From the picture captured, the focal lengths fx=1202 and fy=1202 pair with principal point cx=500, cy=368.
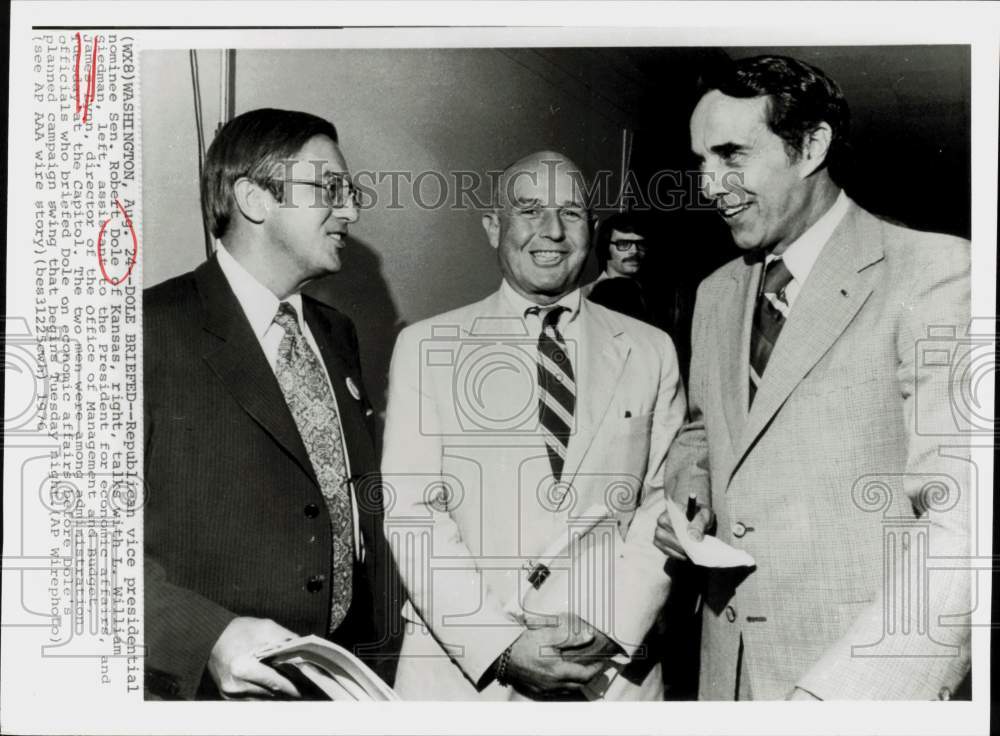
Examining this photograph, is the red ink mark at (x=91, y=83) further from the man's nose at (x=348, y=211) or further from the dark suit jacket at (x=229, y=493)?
the man's nose at (x=348, y=211)

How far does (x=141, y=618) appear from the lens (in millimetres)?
2711

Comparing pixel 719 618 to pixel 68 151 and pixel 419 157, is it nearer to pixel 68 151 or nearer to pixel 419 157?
pixel 419 157

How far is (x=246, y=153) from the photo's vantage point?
269 cm

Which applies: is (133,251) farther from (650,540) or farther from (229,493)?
(650,540)

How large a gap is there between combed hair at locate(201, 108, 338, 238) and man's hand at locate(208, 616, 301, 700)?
0.87 metres

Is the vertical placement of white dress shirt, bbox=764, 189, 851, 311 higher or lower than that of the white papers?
higher

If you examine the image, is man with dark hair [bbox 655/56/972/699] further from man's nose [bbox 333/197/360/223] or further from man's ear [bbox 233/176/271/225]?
man's ear [bbox 233/176/271/225]

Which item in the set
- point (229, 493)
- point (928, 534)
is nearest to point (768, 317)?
point (928, 534)

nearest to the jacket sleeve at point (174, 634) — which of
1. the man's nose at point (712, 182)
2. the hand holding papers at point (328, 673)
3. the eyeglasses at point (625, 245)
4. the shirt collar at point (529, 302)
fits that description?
the hand holding papers at point (328, 673)

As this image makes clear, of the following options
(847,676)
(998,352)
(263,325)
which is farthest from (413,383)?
(998,352)

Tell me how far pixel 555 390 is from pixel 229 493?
755 millimetres

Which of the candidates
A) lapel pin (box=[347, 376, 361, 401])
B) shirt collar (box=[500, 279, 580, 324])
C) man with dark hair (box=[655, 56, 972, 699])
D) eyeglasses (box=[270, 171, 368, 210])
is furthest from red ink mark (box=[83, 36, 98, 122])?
man with dark hair (box=[655, 56, 972, 699])

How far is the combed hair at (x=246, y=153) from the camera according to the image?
2684 millimetres

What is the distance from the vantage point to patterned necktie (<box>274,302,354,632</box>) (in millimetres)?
Answer: 2660
